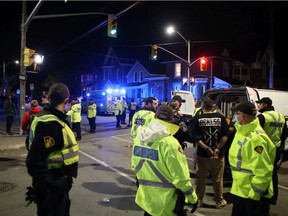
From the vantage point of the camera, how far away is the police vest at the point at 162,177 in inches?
116

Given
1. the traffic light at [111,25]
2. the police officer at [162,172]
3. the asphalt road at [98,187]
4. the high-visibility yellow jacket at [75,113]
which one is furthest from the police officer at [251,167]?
the traffic light at [111,25]

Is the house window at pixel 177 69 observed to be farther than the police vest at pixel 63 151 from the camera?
Yes

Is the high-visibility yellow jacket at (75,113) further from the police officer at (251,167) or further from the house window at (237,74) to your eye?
the house window at (237,74)

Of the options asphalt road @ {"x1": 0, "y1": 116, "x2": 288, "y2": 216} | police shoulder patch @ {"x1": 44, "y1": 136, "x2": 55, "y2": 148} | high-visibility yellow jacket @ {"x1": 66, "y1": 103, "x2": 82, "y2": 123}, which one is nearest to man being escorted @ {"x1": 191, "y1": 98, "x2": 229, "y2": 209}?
asphalt road @ {"x1": 0, "y1": 116, "x2": 288, "y2": 216}

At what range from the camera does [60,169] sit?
3297 millimetres

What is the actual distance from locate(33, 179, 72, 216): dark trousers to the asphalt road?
2044mm

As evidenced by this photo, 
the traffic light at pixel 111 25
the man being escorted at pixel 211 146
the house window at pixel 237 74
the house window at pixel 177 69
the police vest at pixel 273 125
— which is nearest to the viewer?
the man being escorted at pixel 211 146

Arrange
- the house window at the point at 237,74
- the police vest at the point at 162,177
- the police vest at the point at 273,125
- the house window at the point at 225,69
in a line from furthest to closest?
1. the house window at the point at 237,74
2. the house window at the point at 225,69
3. the police vest at the point at 273,125
4. the police vest at the point at 162,177

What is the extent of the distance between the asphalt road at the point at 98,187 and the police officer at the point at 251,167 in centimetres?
213

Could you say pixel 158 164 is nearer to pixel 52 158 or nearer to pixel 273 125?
pixel 52 158

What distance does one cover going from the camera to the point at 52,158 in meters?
3.25

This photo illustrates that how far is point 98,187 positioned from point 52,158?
3.75 meters

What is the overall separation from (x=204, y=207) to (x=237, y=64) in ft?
124

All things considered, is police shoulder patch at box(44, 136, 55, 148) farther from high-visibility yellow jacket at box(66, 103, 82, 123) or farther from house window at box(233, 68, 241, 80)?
house window at box(233, 68, 241, 80)
